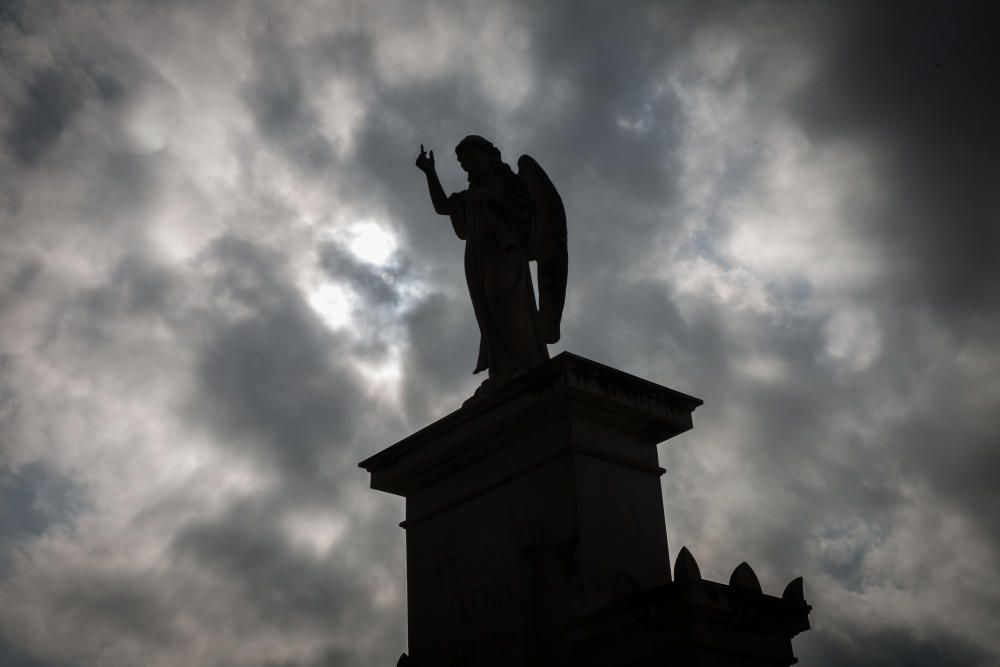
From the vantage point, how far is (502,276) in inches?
351

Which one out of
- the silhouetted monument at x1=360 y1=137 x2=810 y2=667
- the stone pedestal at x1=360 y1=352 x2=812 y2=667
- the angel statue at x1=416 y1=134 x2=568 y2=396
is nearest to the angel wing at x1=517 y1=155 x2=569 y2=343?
the angel statue at x1=416 y1=134 x2=568 y2=396

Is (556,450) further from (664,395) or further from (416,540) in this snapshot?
(416,540)

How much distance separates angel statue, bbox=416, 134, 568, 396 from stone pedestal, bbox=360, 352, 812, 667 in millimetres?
980

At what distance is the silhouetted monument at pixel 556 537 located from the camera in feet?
20.3

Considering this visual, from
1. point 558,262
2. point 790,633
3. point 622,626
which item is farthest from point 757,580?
point 558,262

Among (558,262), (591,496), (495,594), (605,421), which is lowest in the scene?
(495,594)

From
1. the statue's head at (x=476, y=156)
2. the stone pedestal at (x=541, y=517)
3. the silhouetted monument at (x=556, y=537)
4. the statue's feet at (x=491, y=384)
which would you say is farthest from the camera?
the statue's head at (x=476, y=156)

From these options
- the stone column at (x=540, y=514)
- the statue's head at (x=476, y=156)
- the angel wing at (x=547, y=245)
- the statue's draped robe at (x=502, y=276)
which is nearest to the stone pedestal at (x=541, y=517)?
the stone column at (x=540, y=514)

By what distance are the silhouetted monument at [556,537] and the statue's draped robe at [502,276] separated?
3 cm

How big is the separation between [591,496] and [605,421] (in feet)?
1.98

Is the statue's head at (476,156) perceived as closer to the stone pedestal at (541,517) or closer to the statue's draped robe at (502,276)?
the statue's draped robe at (502,276)

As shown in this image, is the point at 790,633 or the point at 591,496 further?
the point at 591,496

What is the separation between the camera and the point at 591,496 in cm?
713

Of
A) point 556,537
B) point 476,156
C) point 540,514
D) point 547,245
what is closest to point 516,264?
point 547,245
